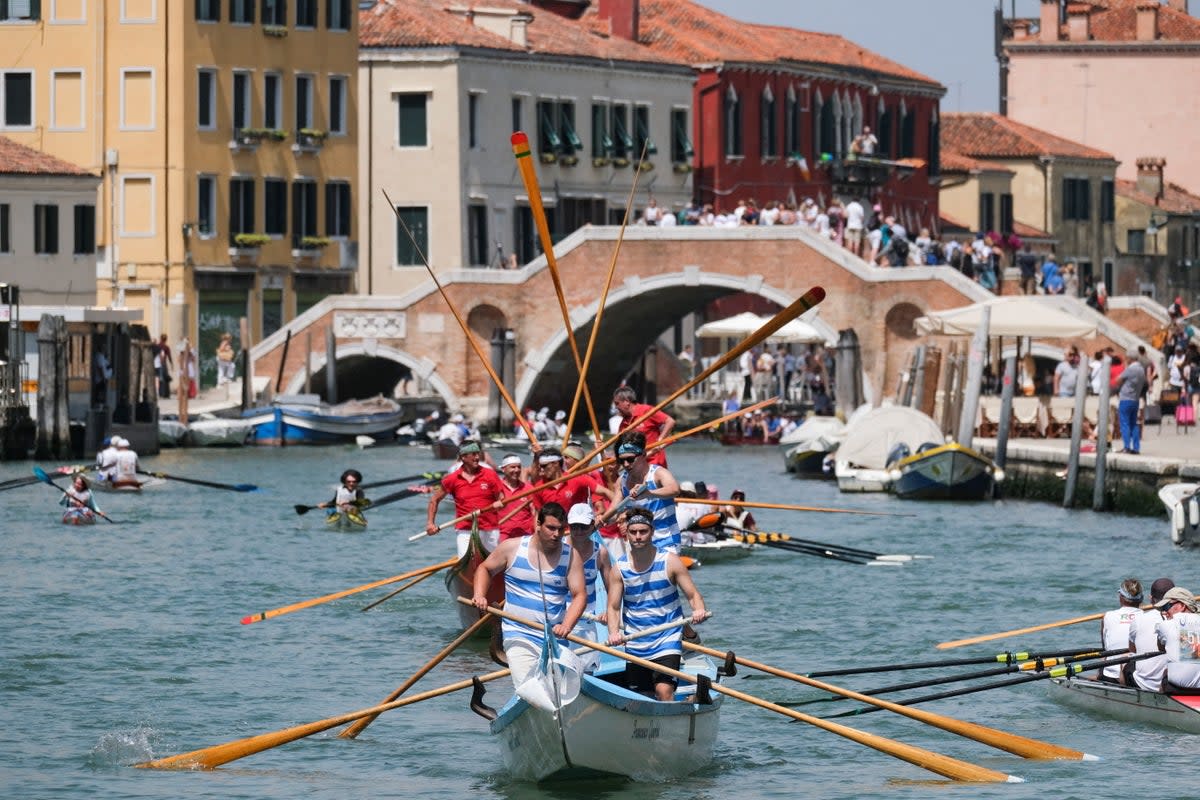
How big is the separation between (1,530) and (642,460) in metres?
14.7

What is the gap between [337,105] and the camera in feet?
166

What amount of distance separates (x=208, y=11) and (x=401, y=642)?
28.8 metres

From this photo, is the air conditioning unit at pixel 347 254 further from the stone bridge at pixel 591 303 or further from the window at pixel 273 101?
the stone bridge at pixel 591 303

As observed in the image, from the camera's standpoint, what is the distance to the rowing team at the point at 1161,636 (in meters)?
16.4

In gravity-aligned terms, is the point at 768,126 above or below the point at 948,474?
above

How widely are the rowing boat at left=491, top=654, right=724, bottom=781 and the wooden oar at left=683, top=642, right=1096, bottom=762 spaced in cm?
42

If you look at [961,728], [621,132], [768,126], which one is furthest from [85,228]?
[961,728]

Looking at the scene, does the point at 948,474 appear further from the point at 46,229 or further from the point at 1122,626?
the point at 46,229

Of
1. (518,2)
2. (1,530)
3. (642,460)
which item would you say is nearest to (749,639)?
(642,460)

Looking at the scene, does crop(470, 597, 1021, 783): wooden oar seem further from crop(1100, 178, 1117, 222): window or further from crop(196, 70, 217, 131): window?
crop(1100, 178, 1117, 222): window

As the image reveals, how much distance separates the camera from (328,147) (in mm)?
50562

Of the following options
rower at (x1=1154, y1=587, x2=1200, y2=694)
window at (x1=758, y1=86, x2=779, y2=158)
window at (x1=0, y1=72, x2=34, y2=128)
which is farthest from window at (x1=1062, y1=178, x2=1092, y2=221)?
rower at (x1=1154, y1=587, x2=1200, y2=694)

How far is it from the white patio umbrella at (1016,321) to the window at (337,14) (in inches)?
632

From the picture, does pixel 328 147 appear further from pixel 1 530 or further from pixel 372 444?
pixel 1 530
